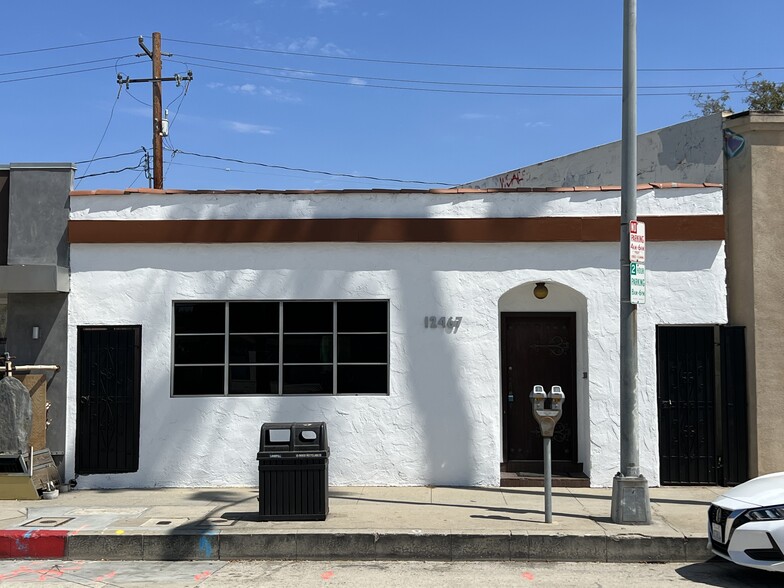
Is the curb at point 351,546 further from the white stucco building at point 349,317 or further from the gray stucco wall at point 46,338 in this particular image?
the gray stucco wall at point 46,338

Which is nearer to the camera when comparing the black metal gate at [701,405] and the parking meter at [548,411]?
the parking meter at [548,411]

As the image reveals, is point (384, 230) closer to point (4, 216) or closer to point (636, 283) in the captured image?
point (636, 283)

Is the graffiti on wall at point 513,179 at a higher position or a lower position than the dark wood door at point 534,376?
higher

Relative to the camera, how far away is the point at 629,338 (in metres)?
8.55

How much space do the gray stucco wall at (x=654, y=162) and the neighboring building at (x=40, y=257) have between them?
9223 millimetres

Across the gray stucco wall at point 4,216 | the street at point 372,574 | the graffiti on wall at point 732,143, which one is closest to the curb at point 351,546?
the street at point 372,574

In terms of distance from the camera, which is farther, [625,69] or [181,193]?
[181,193]

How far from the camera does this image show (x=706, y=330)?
10.7m

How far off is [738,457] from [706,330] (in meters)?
1.75

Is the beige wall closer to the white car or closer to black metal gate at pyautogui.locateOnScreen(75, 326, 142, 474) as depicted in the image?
the white car

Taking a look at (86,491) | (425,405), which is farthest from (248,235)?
(86,491)

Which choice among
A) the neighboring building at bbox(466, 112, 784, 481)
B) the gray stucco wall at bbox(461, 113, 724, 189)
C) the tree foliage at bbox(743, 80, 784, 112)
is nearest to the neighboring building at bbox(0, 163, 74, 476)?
the neighboring building at bbox(466, 112, 784, 481)

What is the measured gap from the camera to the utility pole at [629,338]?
27.6 ft

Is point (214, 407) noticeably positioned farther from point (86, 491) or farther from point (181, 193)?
point (181, 193)
